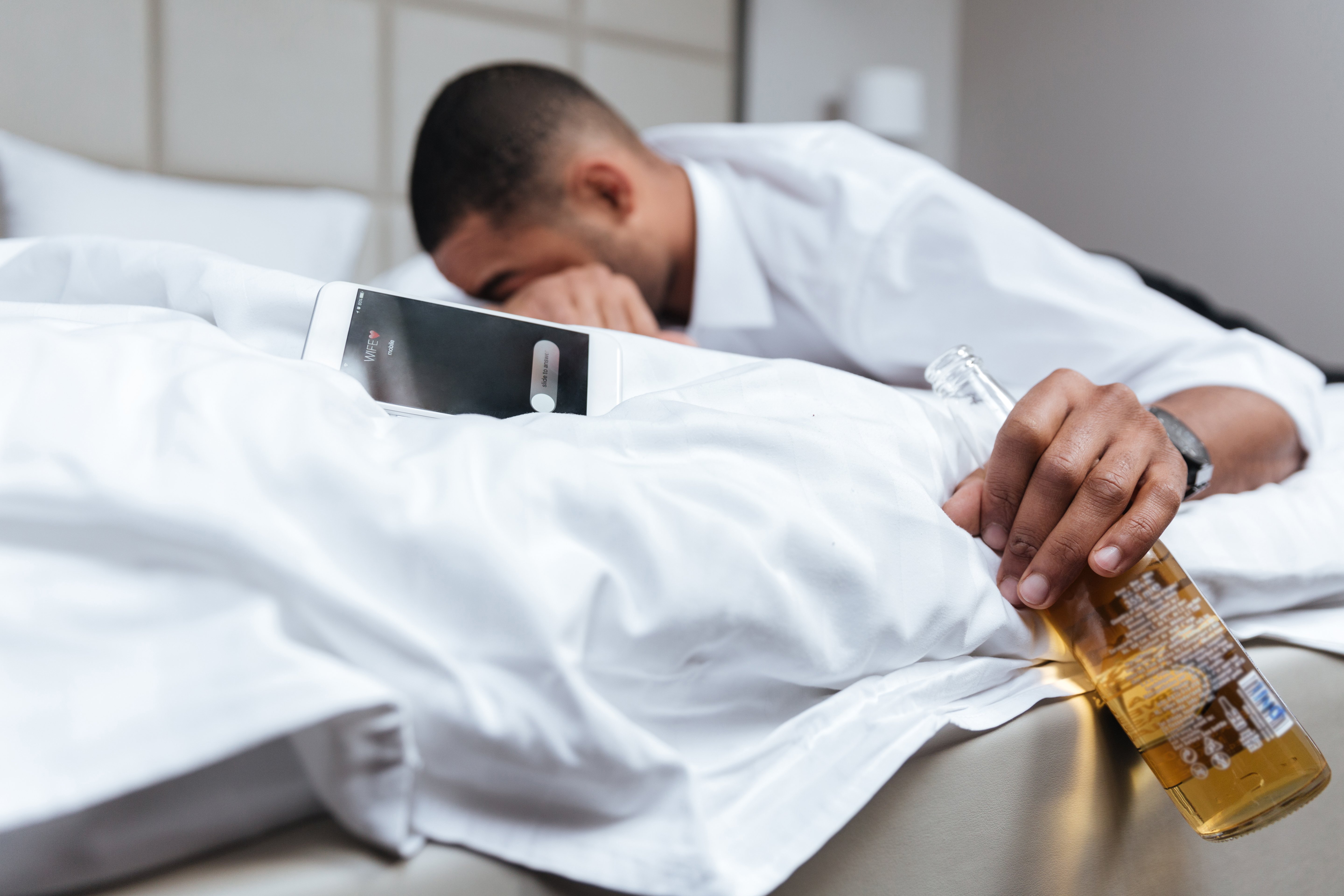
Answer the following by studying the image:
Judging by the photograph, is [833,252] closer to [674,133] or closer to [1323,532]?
[674,133]

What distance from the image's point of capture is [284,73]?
1525 mm

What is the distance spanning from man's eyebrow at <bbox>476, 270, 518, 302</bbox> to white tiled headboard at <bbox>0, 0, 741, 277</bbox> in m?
0.62

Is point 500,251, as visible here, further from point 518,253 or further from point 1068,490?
point 1068,490

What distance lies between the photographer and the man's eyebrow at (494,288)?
1.12 meters

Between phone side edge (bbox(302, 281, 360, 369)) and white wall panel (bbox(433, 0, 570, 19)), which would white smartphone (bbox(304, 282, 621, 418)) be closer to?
phone side edge (bbox(302, 281, 360, 369))

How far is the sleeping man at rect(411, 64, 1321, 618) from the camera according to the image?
79cm

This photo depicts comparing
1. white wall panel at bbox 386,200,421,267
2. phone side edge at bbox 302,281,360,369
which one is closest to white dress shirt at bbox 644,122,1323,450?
phone side edge at bbox 302,281,360,369

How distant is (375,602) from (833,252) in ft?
2.81

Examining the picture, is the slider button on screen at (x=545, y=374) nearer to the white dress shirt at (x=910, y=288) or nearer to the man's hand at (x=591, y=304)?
the man's hand at (x=591, y=304)

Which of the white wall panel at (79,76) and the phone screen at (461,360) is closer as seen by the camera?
the phone screen at (461,360)

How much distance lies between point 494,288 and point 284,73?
73cm

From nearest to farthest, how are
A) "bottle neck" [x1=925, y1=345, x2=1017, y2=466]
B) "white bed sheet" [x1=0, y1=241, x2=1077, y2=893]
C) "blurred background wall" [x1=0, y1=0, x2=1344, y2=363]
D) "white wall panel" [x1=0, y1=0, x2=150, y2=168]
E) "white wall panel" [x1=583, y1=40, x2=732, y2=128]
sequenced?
"white bed sheet" [x1=0, y1=241, x2=1077, y2=893]
"bottle neck" [x1=925, y1=345, x2=1017, y2=466]
"white wall panel" [x1=0, y1=0, x2=150, y2=168]
"blurred background wall" [x1=0, y1=0, x2=1344, y2=363]
"white wall panel" [x1=583, y1=40, x2=732, y2=128]

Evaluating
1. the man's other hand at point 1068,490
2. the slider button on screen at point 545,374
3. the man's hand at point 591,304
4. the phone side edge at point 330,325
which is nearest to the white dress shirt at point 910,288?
the man's hand at point 591,304

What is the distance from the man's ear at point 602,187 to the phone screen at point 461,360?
63 cm
